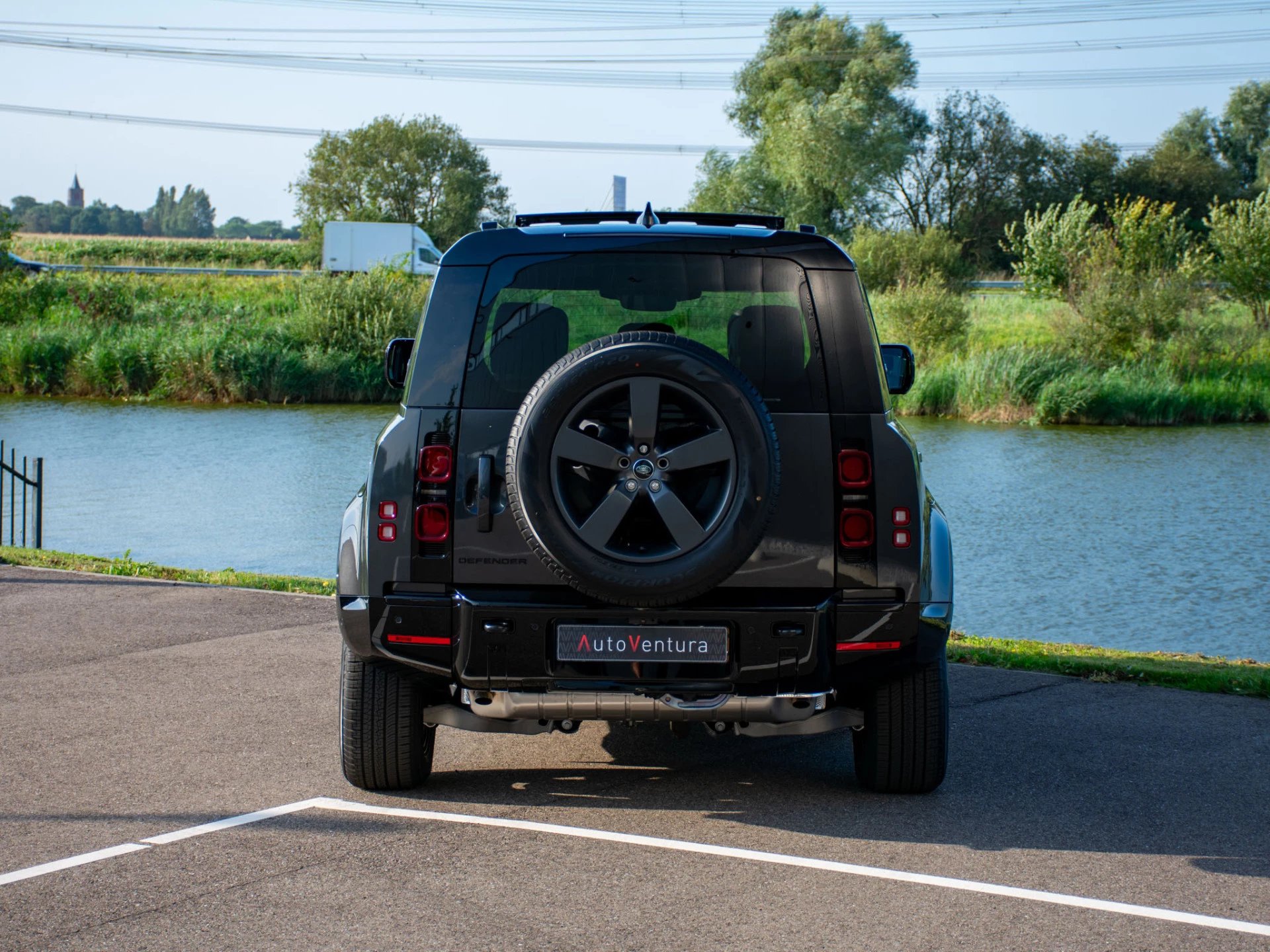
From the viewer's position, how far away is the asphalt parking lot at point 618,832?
3982mm

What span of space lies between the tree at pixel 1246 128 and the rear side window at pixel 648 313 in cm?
8468

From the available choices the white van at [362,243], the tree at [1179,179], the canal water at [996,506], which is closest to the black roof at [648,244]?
the canal water at [996,506]

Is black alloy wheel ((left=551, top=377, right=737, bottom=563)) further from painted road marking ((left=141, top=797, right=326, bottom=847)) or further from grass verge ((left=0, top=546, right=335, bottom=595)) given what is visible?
grass verge ((left=0, top=546, right=335, bottom=595))

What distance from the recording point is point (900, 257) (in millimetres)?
49531

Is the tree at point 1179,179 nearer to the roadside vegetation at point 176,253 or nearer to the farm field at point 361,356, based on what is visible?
the farm field at point 361,356

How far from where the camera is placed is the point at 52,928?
3887 millimetres

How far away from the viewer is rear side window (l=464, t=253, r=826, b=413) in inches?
192

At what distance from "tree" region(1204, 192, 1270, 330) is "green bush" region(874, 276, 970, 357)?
8800 mm

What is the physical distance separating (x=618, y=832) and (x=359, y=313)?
38946 millimetres


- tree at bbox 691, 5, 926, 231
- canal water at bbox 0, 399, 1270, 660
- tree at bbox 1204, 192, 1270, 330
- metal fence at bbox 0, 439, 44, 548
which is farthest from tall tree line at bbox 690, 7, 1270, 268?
metal fence at bbox 0, 439, 44, 548

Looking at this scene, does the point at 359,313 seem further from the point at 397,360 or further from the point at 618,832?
the point at 618,832

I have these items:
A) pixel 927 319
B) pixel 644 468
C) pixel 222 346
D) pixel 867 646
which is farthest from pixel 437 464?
pixel 222 346

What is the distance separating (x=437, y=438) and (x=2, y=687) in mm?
3565

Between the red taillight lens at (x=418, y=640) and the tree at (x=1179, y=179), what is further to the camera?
the tree at (x=1179, y=179)
